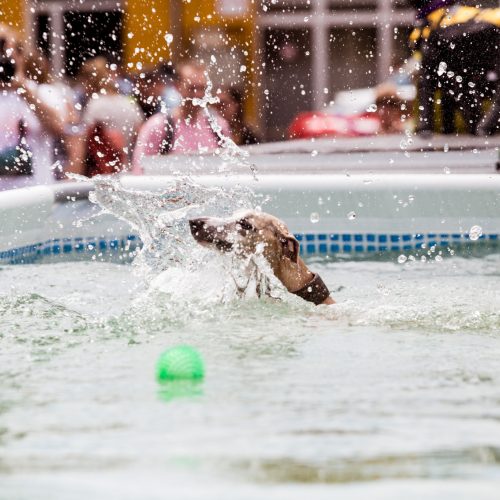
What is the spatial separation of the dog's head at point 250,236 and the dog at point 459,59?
4.31m

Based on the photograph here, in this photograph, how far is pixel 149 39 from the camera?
1662cm

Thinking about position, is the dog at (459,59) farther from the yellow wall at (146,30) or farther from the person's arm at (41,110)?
the yellow wall at (146,30)

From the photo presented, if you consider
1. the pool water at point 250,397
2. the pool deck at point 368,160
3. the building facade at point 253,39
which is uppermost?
the building facade at point 253,39

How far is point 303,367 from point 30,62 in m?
4.50

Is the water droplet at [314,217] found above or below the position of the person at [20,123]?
below

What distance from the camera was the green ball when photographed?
12.5 feet

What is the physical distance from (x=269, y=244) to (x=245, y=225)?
0.13 metres

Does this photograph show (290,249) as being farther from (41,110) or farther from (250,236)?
(41,110)

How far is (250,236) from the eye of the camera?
4.98 meters

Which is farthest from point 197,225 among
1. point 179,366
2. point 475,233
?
point 475,233

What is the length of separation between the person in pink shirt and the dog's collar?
4104 mm

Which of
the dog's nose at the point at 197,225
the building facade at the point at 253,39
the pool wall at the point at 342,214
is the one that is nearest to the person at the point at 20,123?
the pool wall at the point at 342,214

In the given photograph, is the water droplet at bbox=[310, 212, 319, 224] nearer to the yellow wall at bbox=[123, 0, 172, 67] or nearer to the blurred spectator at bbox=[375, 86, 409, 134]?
the blurred spectator at bbox=[375, 86, 409, 134]

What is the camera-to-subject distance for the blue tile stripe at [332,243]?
24.9ft
